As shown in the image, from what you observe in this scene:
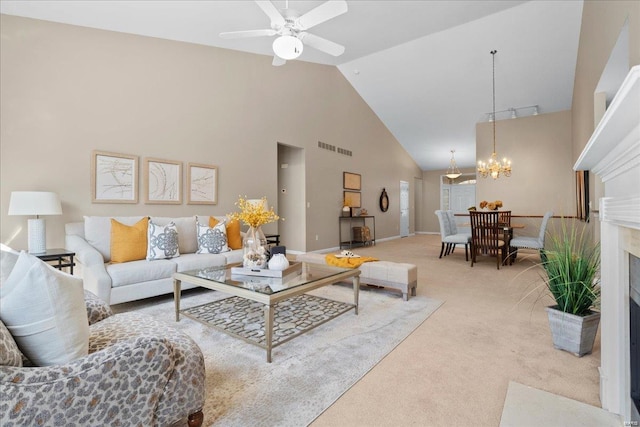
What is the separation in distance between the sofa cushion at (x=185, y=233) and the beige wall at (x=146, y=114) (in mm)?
481

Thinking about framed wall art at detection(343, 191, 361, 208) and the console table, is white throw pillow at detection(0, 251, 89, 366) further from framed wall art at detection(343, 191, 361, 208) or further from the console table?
framed wall art at detection(343, 191, 361, 208)

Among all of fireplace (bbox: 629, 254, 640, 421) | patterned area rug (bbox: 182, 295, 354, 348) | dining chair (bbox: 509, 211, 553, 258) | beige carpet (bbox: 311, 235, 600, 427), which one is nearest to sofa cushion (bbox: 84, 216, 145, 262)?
patterned area rug (bbox: 182, 295, 354, 348)

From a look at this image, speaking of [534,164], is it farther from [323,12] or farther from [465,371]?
[465,371]

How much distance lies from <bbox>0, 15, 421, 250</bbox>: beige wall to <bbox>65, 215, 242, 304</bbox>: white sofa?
0.40 m

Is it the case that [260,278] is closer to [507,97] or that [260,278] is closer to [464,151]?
[507,97]

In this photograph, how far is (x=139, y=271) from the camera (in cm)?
296

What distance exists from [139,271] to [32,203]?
115 cm

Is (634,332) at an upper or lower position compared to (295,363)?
upper

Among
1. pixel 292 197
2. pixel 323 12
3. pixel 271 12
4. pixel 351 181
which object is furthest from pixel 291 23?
pixel 351 181

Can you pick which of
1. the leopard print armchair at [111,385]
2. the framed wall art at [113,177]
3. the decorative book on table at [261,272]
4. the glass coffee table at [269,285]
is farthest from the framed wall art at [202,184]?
the leopard print armchair at [111,385]

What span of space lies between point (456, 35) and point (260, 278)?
5407mm

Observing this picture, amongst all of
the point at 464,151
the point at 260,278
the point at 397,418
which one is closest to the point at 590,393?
the point at 397,418

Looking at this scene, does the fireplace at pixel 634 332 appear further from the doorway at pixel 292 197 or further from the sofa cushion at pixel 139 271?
the doorway at pixel 292 197

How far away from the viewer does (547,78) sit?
5.79 metres
